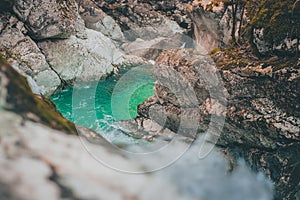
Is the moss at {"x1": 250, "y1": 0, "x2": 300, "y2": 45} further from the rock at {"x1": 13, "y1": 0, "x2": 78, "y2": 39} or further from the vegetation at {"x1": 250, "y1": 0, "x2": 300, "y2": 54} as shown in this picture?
the rock at {"x1": 13, "y1": 0, "x2": 78, "y2": 39}

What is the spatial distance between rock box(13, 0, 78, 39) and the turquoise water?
463 cm

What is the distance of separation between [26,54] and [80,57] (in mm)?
4737

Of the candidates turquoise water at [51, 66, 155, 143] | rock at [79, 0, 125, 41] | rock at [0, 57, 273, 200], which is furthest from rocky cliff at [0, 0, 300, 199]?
turquoise water at [51, 66, 155, 143]

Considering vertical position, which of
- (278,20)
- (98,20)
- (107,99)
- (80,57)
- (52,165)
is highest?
(52,165)

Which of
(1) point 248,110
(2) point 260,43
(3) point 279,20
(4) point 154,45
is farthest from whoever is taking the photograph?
(4) point 154,45

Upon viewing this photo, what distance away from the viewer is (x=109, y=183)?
10.4 feet

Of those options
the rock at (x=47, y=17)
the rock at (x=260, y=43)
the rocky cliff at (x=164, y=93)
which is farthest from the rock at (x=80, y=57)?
the rock at (x=260, y=43)

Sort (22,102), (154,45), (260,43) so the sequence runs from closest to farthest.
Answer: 1. (22,102)
2. (260,43)
3. (154,45)

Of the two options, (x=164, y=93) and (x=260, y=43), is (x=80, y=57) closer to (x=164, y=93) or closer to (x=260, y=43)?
(x=164, y=93)

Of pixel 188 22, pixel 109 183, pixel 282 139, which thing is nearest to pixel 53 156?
pixel 109 183

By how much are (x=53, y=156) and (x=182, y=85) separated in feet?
39.5

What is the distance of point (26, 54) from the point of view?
23625 millimetres

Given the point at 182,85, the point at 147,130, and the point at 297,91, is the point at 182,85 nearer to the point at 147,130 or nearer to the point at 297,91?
the point at 147,130

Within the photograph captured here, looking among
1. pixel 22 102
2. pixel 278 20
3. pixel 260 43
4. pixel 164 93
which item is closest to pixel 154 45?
pixel 164 93
